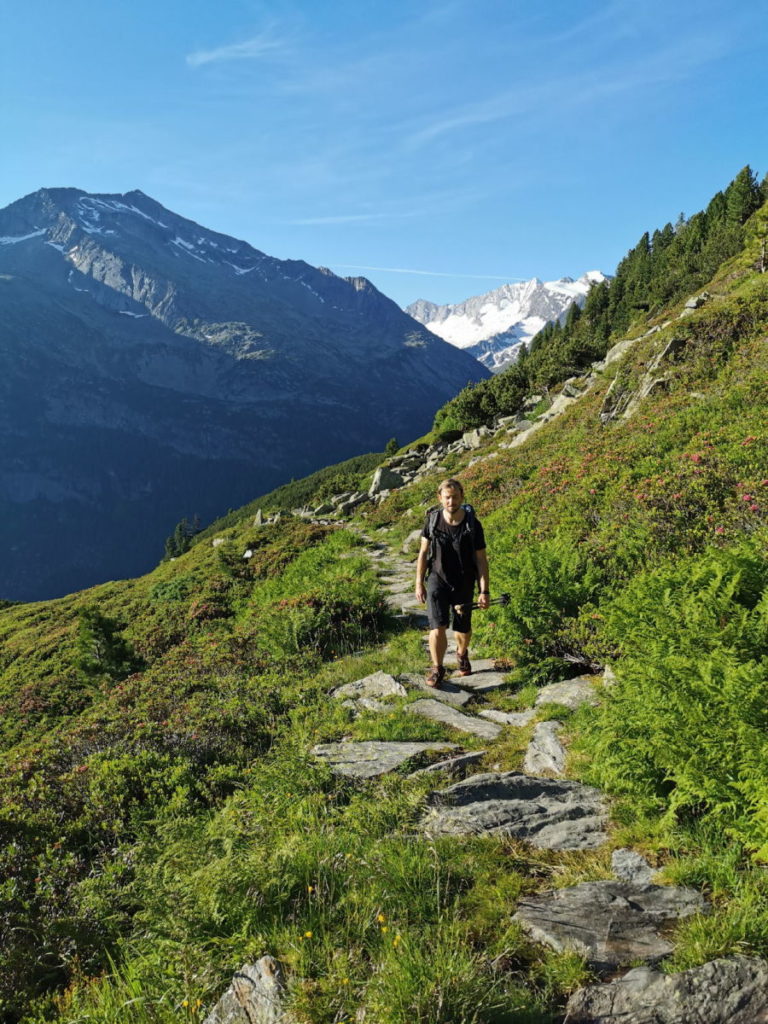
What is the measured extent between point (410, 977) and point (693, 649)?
3.12m

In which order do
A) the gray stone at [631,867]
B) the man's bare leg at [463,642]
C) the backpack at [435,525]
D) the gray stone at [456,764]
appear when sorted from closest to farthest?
the gray stone at [631,867] → the gray stone at [456,764] → the backpack at [435,525] → the man's bare leg at [463,642]

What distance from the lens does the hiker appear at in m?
7.91

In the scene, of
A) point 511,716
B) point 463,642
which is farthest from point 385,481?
point 511,716

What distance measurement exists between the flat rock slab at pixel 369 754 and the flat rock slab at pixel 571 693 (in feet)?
4.53

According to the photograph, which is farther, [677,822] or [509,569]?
[509,569]

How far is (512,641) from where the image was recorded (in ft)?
25.2

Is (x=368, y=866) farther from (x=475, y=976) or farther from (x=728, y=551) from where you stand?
(x=728, y=551)

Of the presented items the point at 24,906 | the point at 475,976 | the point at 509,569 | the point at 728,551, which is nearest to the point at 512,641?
the point at 509,569

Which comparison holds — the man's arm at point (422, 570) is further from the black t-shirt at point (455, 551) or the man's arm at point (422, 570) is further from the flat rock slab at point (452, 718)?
the flat rock slab at point (452, 718)

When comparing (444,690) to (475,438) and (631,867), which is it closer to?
(631,867)

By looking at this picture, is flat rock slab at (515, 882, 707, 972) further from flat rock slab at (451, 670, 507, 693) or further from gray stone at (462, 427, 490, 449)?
gray stone at (462, 427, 490, 449)

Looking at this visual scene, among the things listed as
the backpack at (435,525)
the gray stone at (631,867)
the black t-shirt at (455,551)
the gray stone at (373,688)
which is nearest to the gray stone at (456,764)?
the gray stone at (631,867)

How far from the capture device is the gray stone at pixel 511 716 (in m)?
6.22

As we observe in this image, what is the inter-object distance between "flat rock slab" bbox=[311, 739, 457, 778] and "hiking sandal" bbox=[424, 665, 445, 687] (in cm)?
180
